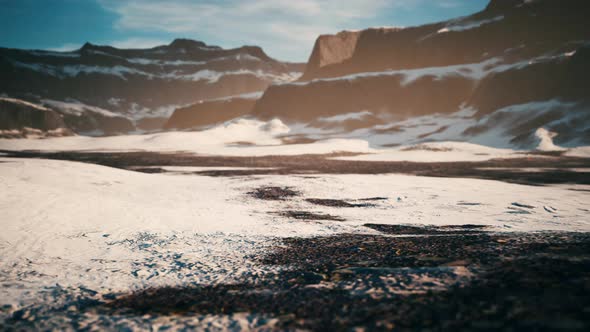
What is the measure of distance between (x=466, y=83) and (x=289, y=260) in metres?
98.2

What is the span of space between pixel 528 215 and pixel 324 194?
7.49 meters

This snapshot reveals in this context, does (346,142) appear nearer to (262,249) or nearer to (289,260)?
(262,249)

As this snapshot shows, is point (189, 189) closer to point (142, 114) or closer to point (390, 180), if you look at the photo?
point (390, 180)

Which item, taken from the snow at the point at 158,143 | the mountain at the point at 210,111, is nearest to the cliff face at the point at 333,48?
the mountain at the point at 210,111

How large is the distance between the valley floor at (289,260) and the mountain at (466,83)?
42.0m

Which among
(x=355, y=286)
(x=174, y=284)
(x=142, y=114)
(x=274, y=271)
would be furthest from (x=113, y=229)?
(x=142, y=114)

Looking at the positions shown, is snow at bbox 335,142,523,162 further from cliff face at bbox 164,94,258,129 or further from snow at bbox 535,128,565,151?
cliff face at bbox 164,94,258,129

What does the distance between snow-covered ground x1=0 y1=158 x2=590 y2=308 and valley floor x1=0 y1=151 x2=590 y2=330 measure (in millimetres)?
51

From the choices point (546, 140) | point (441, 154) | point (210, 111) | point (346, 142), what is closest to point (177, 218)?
point (441, 154)

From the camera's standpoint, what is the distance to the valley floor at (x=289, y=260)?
4.15 metres

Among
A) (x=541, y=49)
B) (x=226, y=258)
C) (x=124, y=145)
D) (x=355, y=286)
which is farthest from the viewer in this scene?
(x=541, y=49)

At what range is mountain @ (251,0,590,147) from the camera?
192 feet

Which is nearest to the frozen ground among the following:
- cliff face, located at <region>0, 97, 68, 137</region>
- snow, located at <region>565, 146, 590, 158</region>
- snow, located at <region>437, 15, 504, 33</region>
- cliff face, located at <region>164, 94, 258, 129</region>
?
snow, located at <region>565, 146, 590, 158</region>

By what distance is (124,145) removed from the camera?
50938 mm
